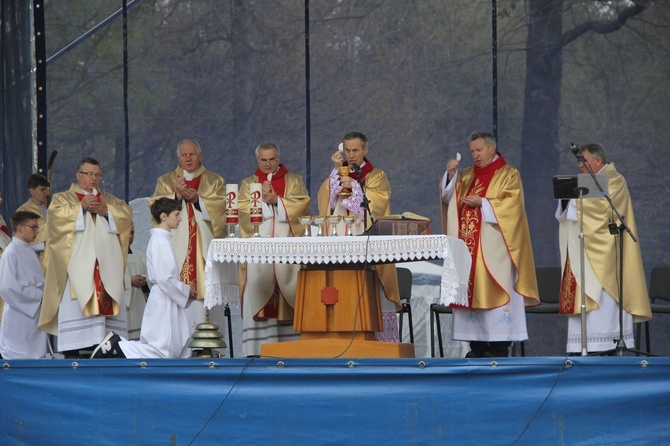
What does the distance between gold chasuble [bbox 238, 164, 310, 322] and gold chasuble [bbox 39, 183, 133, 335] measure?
3.17ft

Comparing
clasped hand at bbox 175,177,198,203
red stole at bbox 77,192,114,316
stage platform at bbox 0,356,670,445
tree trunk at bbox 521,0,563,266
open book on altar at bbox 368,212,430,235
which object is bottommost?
stage platform at bbox 0,356,670,445

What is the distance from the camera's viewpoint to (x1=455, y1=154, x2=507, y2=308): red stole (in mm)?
8156

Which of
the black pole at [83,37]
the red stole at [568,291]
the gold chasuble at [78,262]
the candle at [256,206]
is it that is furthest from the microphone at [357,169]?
the black pole at [83,37]

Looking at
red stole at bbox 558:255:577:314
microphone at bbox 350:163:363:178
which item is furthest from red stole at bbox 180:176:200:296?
red stole at bbox 558:255:577:314

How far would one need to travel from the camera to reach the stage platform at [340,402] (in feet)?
19.7

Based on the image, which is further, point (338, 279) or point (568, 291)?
point (568, 291)

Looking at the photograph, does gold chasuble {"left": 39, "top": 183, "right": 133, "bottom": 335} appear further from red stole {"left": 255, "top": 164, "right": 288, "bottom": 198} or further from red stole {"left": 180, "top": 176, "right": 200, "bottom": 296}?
red stole {"left": 255, "top": 164, "right": 288, "bottom": 198}

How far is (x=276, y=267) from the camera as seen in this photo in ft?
26.8

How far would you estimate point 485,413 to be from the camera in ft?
19.9

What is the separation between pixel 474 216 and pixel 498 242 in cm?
26

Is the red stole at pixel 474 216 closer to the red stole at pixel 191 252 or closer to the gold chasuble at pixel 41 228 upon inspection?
the red stole at pixel 191 252

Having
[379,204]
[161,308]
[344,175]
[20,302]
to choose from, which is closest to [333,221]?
[344,175]

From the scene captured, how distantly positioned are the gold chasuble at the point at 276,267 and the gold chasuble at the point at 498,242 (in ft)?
3.84

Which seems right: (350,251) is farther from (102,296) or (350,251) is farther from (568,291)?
(102,296)
